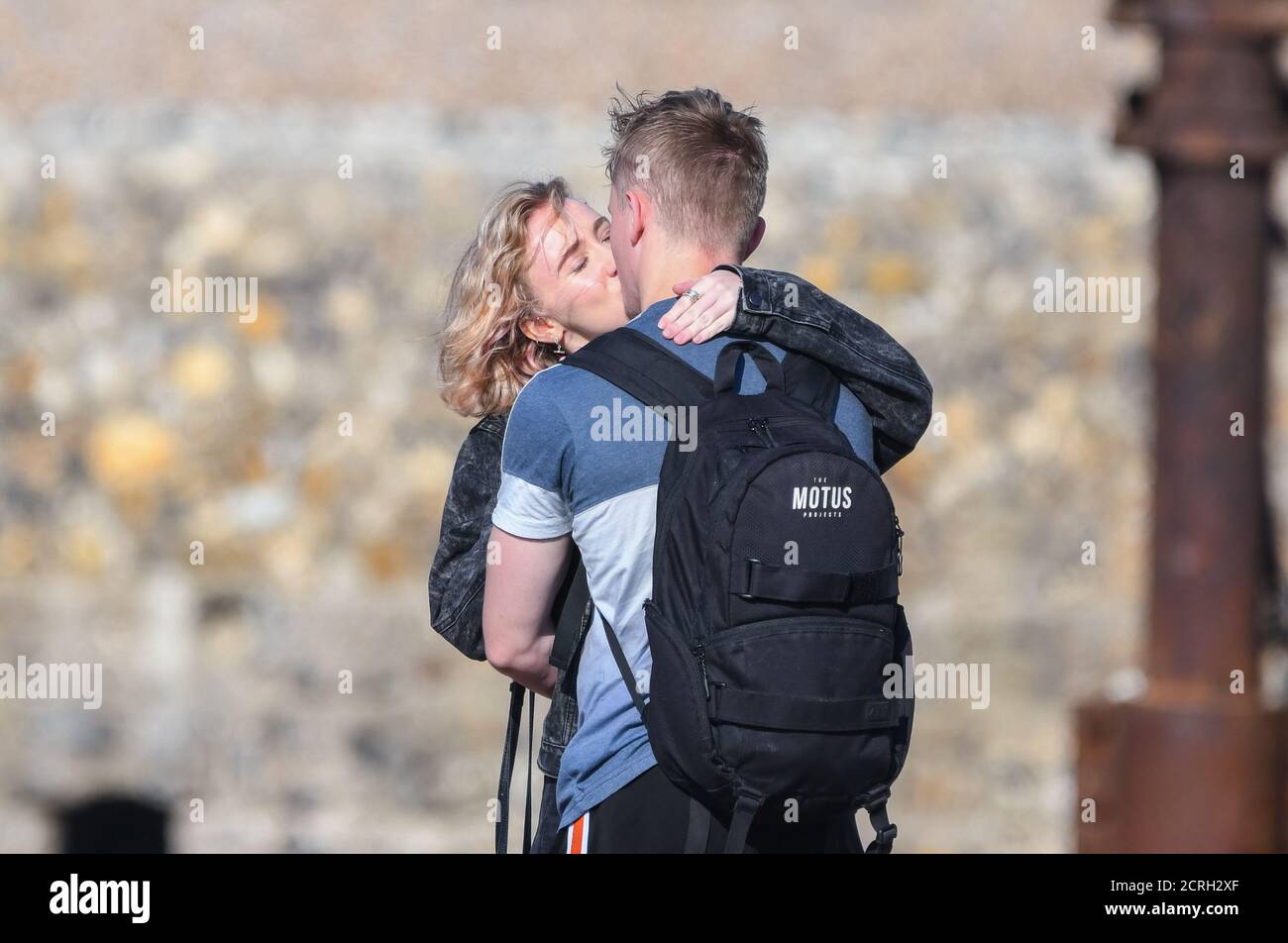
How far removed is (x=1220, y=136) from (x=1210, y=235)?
0.13m

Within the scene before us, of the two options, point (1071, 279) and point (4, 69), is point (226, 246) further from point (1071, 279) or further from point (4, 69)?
point (4, 69)

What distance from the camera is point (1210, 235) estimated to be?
222cm

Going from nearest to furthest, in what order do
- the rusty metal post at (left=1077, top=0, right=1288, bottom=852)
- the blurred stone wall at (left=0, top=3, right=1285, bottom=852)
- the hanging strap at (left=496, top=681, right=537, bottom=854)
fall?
the rusty metal post at (left=1077, top=0, right=1288, bottom=852)
the hanging strap at (left=496, top=681, right=537, bottom=854)
the blurred stone wall at (left=0, top=3, right=1285, bottom=852)

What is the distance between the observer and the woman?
2611 millimetres

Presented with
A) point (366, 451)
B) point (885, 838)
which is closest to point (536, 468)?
point (885, 838)

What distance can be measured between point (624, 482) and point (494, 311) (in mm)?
646

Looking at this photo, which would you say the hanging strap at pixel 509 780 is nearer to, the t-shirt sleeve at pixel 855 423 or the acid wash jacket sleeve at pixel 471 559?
the acid wash jacket sleeve at pixel 471 559

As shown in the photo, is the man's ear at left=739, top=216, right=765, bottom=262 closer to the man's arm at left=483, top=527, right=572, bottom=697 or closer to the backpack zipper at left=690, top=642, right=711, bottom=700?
the man's arm at left=483, top=527, right=572, bottom=697

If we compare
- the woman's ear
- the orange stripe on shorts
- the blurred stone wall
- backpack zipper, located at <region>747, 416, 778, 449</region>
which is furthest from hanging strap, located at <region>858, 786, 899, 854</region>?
the blurred stone wall

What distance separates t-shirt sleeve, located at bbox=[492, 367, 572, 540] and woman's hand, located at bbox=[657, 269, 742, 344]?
0.69 ft

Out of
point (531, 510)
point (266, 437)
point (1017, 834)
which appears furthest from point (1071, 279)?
point (531, 510)

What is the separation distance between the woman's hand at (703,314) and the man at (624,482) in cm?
3

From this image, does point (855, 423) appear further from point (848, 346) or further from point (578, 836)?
point (578, 836)

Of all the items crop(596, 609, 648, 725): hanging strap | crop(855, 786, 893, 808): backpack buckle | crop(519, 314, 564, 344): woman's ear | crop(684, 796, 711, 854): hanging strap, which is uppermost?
crop(519, 314, 564, 344): woman's ear
